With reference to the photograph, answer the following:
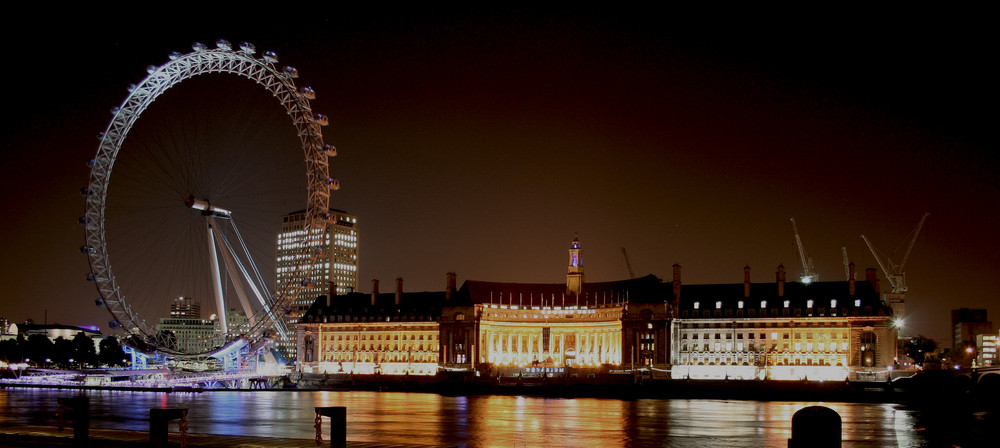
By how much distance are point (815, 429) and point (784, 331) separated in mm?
153402

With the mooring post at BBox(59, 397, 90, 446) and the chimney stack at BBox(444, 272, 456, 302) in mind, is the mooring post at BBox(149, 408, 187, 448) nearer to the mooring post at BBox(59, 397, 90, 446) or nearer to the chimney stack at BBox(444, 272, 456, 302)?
the mooring post at BBox(59, 397, 90, 446)

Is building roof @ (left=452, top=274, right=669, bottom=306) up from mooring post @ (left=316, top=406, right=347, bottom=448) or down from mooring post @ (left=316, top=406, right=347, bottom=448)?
up

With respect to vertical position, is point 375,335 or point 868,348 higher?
point 375,335

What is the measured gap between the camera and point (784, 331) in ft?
536

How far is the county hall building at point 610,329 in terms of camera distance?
526 feet

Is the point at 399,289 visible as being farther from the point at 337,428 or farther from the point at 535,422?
the point at 337,428

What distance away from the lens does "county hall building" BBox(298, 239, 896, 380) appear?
526ft

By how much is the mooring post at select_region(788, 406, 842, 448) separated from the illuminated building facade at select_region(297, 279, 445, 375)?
6561 inches

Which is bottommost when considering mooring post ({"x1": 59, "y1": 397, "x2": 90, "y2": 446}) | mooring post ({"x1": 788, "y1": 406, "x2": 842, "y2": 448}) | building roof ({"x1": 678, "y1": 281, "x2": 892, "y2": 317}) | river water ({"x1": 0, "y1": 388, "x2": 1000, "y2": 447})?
river water ({"x1": 0, "y1": 388, "x2": 1000, "y2": 447})

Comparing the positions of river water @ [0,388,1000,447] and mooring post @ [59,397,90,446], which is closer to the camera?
mooring post @ [59,397,90,446]

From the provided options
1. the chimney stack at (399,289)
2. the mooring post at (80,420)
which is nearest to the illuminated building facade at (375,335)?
the chimney stack at (399,289)

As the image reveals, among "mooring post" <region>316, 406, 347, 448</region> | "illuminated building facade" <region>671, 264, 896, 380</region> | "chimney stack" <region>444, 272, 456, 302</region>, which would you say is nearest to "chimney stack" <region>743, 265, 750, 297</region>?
"illuminated building facade" <region>671, 264, 896, 380</region>

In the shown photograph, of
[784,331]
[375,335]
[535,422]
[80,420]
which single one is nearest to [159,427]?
[80,420]

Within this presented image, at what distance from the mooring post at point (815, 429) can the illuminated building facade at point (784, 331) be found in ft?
471
